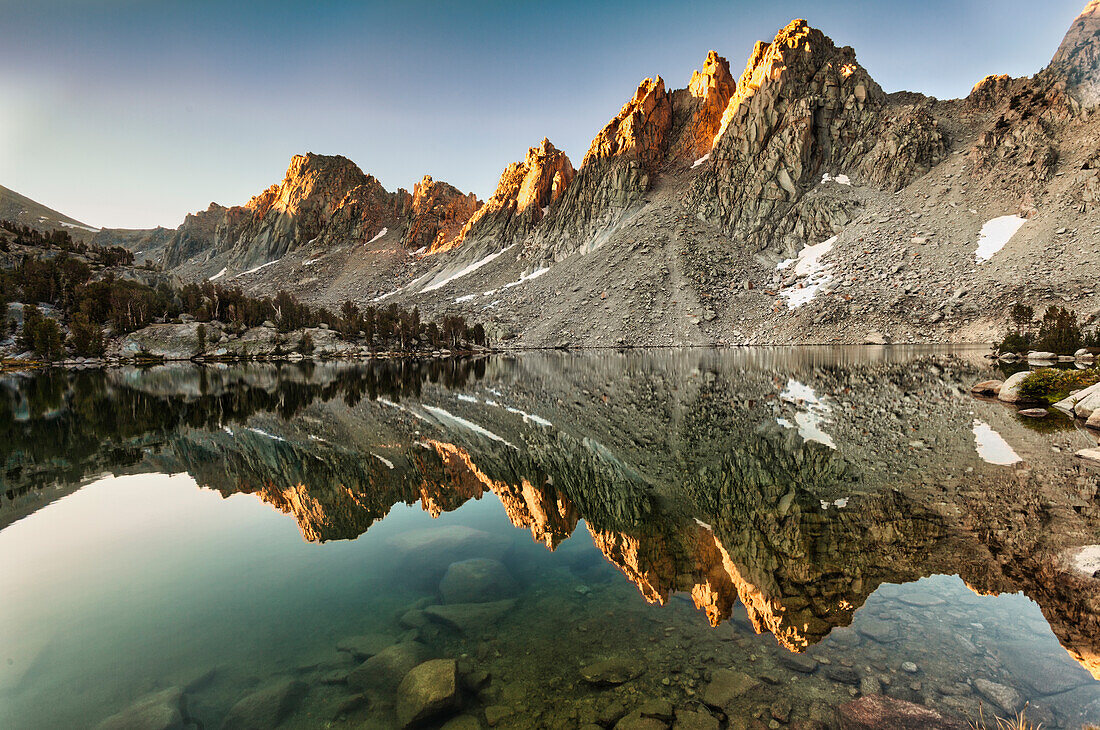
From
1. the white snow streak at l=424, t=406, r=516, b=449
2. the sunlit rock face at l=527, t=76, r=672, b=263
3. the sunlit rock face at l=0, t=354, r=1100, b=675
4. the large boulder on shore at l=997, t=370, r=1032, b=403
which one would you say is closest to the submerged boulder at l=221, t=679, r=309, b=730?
the sunlit rock face at l=0, t=354, r=1100, b=675

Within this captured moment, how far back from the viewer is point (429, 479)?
543 inches

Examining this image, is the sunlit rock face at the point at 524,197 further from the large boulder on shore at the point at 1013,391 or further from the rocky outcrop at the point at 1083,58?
the large boulder on shore at the point at 1013,391

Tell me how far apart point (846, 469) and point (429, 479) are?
11.5m

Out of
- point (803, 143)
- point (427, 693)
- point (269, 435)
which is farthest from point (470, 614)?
point (803, 143)

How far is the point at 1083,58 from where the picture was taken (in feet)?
316

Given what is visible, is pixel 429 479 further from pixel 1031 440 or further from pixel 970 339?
pixel 970 339

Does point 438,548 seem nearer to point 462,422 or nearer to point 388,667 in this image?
point 388,667

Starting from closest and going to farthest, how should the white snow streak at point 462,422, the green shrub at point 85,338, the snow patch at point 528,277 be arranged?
the white snow streak at point 462,422
the green shrub at point 85,338
the snow patch at point 528,277

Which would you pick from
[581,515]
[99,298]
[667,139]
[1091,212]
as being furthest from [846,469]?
[667,139]

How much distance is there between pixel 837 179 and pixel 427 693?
137 meters

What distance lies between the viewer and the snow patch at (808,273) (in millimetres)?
93562

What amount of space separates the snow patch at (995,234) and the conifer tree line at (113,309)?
95.6 m

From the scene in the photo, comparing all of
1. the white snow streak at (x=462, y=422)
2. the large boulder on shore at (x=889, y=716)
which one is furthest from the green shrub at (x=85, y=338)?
the large boulder on shore at (x=889, y=716)

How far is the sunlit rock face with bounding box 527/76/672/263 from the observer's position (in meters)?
136
